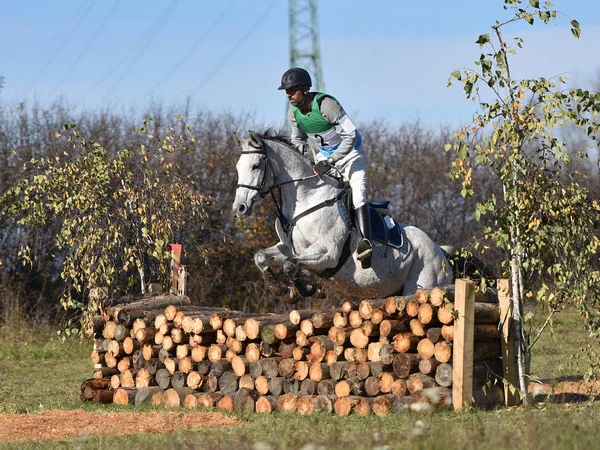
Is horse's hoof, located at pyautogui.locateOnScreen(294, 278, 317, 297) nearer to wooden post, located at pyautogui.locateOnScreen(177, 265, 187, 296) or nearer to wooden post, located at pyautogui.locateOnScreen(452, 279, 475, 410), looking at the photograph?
wooden post, located at pyautogui.locateOnScreen(452, 279, 475, 410)

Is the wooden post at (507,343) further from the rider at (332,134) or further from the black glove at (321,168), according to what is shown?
the black glove at (321,168)

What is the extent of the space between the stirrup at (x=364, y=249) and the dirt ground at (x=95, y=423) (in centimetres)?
225

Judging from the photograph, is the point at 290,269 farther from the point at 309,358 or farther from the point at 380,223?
the point at 380,223

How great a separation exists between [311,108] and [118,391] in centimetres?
371

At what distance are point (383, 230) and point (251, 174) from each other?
5.47ft

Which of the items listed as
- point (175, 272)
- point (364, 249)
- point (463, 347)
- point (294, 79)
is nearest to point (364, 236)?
point (364, 249)

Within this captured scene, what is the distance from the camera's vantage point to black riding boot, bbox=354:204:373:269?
31.6 ft

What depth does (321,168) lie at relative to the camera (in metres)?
9.68

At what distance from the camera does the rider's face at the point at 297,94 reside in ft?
31.3

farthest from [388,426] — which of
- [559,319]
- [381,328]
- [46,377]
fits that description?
[559,319]

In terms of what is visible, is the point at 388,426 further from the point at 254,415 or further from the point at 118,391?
the point at 118,391

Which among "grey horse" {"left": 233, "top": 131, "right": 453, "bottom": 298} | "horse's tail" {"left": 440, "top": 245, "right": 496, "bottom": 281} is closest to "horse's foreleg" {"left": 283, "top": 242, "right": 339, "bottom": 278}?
"grey horse" {"left": 233, "top": 131, "right": 453, "bottom": 298}

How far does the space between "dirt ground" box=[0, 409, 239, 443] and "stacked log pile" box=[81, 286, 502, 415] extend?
2.16ft

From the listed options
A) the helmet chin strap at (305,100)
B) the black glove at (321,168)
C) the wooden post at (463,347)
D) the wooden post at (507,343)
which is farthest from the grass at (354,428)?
the helmet chin strap at (305,100)
